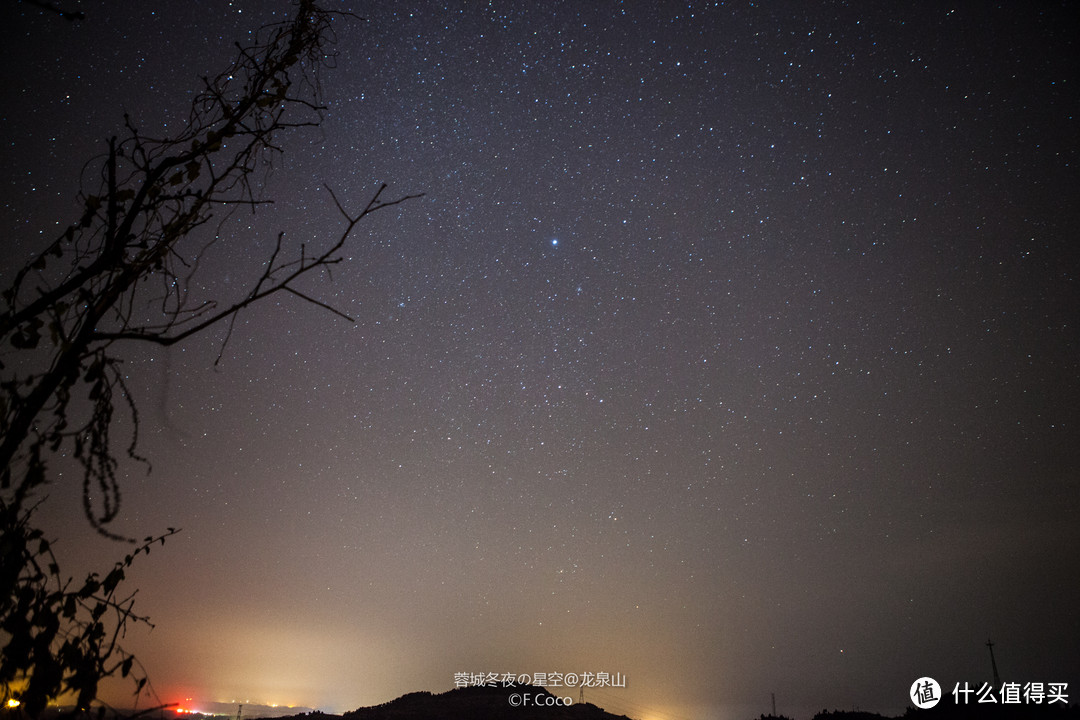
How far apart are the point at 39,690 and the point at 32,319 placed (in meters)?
0.68

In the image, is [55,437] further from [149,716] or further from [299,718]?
[299,718]

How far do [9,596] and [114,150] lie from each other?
721 millimetres

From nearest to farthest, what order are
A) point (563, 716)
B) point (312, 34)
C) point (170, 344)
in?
1. point (170, 344)
2. point (312, 34)
3. point (563, 716)

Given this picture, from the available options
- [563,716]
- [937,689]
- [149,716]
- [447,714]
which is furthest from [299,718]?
[149,716]

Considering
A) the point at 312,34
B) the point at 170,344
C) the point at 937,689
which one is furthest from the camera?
the point at 937,689

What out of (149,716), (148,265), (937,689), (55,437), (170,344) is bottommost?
(937,689)

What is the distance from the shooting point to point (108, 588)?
3.35 feet

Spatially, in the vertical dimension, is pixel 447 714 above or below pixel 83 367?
below

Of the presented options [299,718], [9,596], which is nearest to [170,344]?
[9,596]

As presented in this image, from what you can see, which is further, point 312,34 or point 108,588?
point 312,34

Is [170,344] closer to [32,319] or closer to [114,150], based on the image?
[32,319]

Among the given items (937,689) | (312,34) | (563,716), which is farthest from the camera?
(563,716)

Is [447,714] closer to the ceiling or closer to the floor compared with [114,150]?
closer to the floor

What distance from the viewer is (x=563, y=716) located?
17719 millimetres
